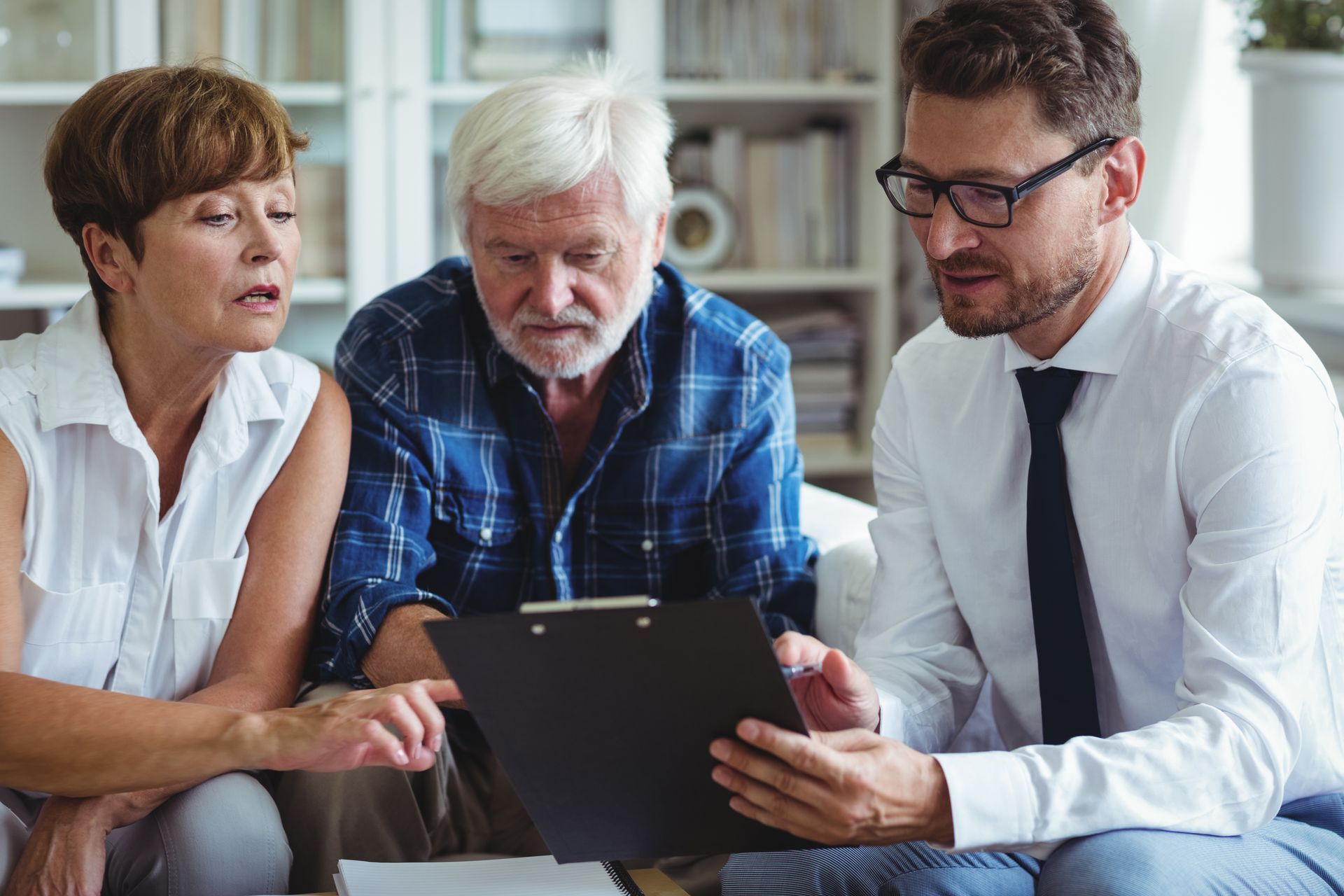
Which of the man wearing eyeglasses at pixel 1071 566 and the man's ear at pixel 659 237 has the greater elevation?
the man's ear at pixel 659 237

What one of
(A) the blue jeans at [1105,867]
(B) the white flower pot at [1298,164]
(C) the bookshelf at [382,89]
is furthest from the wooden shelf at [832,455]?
(A) the blue jeans at [1105,867]

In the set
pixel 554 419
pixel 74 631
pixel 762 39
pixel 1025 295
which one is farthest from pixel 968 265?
pixel 762 39

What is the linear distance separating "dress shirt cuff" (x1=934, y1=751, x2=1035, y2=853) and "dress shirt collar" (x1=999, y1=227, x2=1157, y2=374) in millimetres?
421

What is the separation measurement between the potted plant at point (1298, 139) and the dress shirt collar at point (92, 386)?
5.42ft

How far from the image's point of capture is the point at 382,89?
9.85 ft

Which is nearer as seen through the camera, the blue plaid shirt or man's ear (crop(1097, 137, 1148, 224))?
man's ear (crop(1097, 137, 1148, 224))

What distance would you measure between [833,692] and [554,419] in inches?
24.4

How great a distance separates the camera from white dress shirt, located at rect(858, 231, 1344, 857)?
1204mm

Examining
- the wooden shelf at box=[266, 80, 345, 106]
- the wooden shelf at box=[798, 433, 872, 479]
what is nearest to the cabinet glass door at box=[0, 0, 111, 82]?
the wooden shelf at box=[266, 80, 345, 106]

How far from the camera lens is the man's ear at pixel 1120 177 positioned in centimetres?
137

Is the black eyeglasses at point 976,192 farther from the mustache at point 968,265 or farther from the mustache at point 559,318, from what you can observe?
the mustache at point 559,318

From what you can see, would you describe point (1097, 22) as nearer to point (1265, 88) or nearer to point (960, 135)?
point (960, 135)

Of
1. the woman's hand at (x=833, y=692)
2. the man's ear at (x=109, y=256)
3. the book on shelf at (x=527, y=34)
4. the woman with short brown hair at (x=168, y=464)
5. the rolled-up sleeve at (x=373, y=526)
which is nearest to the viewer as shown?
the woman's hand at (x=833, y=692)

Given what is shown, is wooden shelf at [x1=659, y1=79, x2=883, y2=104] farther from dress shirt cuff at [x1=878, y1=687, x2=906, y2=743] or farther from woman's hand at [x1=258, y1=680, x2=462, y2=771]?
woman's hand at [x1=258, y1=680, x2=462, y2=771]
